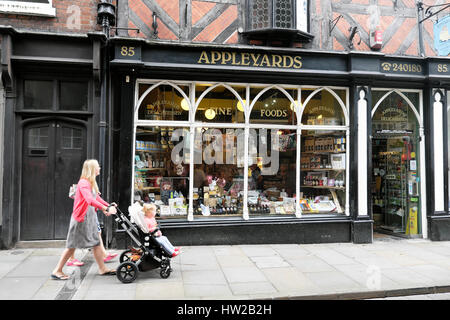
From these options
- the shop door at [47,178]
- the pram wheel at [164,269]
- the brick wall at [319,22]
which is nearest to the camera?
the pram wheel at [164,269]

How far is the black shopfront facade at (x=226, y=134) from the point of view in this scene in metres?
7.52

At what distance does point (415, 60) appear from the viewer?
8742 mm

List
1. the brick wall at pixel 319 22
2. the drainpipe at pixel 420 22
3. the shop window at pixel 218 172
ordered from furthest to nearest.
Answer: the drainpipe at pixel 420 22, the shop window at pixel 218 172, the brick wall at pixel 319 22

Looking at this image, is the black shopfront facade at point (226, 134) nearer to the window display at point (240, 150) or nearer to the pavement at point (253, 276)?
the window display at point (240, 150)

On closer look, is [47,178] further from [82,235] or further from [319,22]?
[319,22]

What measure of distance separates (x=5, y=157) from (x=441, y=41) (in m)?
10.6

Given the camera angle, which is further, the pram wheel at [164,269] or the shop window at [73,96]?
the shop window at [73,96]

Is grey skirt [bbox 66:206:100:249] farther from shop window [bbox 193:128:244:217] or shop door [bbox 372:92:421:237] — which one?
shop door [bbox 372:92:421:237]

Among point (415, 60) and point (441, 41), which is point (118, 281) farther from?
point (441, 41)

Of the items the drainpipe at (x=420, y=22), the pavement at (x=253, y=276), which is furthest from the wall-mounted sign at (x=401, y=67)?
the pavement at (x=253, y=276)

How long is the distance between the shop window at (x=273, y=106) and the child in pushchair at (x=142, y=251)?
4.10 meters

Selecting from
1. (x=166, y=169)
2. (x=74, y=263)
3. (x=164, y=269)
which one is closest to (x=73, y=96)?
(x=166, y=169)
